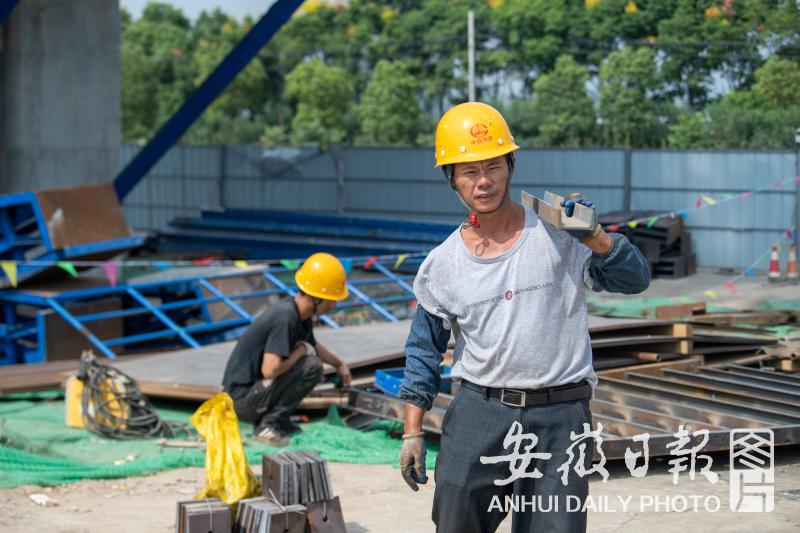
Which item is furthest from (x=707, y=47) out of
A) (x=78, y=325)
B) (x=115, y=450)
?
(x=115, y=450)

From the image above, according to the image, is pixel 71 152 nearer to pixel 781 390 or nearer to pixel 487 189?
pixel 781 390

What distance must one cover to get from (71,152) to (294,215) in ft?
19.7

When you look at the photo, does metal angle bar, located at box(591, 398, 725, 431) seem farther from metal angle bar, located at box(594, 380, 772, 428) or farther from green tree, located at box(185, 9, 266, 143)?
green tree, located at box(185, 9, 266, 143)

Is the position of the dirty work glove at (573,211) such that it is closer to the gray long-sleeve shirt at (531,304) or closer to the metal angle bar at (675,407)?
the gray long-sleeve shirt at (531,304)

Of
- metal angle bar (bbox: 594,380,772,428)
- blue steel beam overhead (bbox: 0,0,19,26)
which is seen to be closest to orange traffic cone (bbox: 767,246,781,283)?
metal angle bar (bbox: 594,380,772,428)

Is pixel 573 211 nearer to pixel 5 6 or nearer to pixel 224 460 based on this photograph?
pixel 224 460

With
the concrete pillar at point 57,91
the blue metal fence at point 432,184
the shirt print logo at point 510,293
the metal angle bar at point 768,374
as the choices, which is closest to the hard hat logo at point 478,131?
the shirt print logo at point 510,293

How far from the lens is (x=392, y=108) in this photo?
122ft

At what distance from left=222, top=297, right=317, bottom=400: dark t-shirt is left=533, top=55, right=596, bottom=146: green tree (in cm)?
2294

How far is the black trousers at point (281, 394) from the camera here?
25.7 ft

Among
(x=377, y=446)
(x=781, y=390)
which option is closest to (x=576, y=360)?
(x=377, y=446)

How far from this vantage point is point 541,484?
3.71 m

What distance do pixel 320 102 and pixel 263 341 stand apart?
33.3m

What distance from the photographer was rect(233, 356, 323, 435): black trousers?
7848 millimetres
